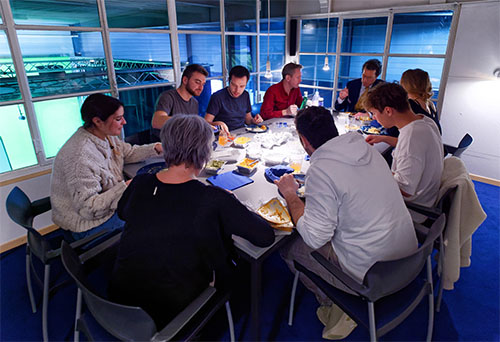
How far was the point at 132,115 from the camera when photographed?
3562 millimetres

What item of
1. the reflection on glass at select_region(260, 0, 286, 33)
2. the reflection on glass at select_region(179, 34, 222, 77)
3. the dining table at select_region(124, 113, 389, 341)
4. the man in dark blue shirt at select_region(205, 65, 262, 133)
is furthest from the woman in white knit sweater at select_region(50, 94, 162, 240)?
the reflection on glass at select_region(260, 0, 286, 33)

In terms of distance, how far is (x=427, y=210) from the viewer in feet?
5.58

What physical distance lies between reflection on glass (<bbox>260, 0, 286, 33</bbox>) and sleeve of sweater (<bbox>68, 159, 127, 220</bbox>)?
4360 mm

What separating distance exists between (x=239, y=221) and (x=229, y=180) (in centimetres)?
70

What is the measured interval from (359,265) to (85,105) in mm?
1754

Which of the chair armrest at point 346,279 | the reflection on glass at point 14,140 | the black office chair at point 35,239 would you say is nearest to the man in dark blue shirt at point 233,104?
the reflection on glass at point 14,140

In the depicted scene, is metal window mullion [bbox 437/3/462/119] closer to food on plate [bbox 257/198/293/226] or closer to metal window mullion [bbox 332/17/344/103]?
Result: metal window mullion [bbox 332/17/344/103]

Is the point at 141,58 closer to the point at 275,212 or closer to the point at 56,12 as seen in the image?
the point at 56,12

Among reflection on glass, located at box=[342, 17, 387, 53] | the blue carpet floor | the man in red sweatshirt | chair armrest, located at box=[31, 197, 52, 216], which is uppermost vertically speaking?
reflection on glass, located at box=[342, 17, 387, 53]

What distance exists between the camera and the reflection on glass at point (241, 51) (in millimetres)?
4570

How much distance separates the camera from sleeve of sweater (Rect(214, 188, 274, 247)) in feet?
3.78

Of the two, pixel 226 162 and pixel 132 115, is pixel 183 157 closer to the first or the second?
pixel 226 162

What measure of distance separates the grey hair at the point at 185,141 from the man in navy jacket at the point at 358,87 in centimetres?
298

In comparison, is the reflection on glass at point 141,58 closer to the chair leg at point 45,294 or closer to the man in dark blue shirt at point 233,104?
the man in dark blue shirt at point 233,104
